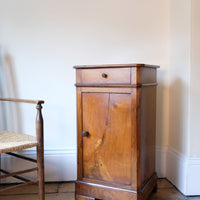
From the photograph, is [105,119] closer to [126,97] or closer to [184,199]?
[126,97]

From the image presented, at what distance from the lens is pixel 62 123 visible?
172 cm

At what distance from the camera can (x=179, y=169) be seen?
1542mm

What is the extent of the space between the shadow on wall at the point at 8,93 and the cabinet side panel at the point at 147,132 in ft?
3.14

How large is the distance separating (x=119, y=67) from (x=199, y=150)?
30.9 inches

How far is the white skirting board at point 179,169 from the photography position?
4.78ft

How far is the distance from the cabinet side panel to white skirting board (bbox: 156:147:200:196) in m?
0.20

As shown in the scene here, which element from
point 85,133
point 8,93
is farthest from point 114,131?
point 8,93

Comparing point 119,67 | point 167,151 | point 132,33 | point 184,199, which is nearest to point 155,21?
point 132,33

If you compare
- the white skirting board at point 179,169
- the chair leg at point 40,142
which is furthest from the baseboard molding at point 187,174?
the chair leg at point 40,142

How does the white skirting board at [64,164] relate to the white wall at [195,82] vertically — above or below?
below

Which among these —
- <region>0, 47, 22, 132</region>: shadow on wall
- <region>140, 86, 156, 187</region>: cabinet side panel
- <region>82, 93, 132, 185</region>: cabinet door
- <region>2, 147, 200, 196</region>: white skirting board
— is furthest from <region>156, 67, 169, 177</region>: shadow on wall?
<region>0, 47, 22, 132</region>: shadow on wall

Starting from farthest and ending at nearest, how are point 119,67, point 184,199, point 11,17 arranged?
point 11,17 → point 184,199 → point 119,67

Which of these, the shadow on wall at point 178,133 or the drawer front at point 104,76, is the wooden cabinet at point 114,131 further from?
the shadow on wall at point 178,133

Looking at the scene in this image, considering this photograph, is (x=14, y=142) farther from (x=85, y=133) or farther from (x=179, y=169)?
(x=179, y=169)
